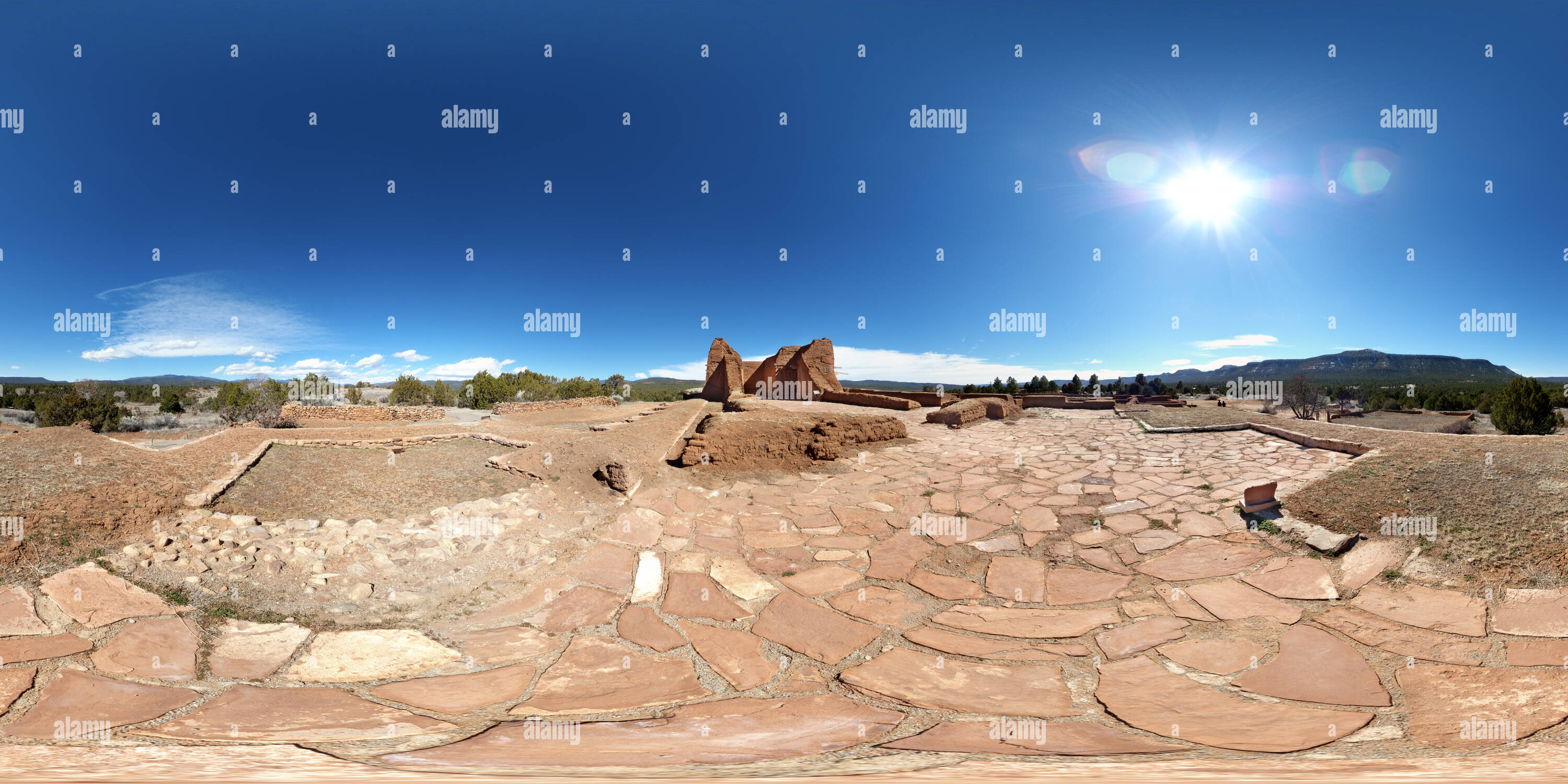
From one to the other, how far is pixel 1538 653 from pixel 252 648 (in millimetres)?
6159

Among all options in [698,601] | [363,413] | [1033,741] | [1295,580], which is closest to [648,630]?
[698,601]

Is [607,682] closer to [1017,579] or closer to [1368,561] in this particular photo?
[1017,579]

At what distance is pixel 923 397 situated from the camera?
17500mm

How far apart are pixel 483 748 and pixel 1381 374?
137131mm

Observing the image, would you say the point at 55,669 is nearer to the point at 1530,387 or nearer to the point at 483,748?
the point at 483,748

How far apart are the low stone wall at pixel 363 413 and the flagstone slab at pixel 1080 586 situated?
15076mm

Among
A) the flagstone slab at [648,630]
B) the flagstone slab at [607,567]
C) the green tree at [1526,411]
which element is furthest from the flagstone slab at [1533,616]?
the green tree at [1526,411]

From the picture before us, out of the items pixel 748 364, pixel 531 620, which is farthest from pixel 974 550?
pixel 748 364

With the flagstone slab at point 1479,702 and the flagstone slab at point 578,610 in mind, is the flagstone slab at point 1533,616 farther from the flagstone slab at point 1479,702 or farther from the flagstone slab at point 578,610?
the flagstone slab at point 578,610

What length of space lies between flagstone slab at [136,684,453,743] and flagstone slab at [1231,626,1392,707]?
3.60m

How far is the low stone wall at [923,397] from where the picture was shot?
16.8 metres

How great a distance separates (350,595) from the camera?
3.26 metres

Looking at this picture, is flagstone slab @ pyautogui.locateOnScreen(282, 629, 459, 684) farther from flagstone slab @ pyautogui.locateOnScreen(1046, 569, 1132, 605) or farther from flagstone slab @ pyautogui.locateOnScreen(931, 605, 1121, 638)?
flagstone slab @ pyautogui.locateOnScreen(1046, 569, 1132, 605)

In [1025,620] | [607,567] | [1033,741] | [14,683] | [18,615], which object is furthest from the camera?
[607,567]
